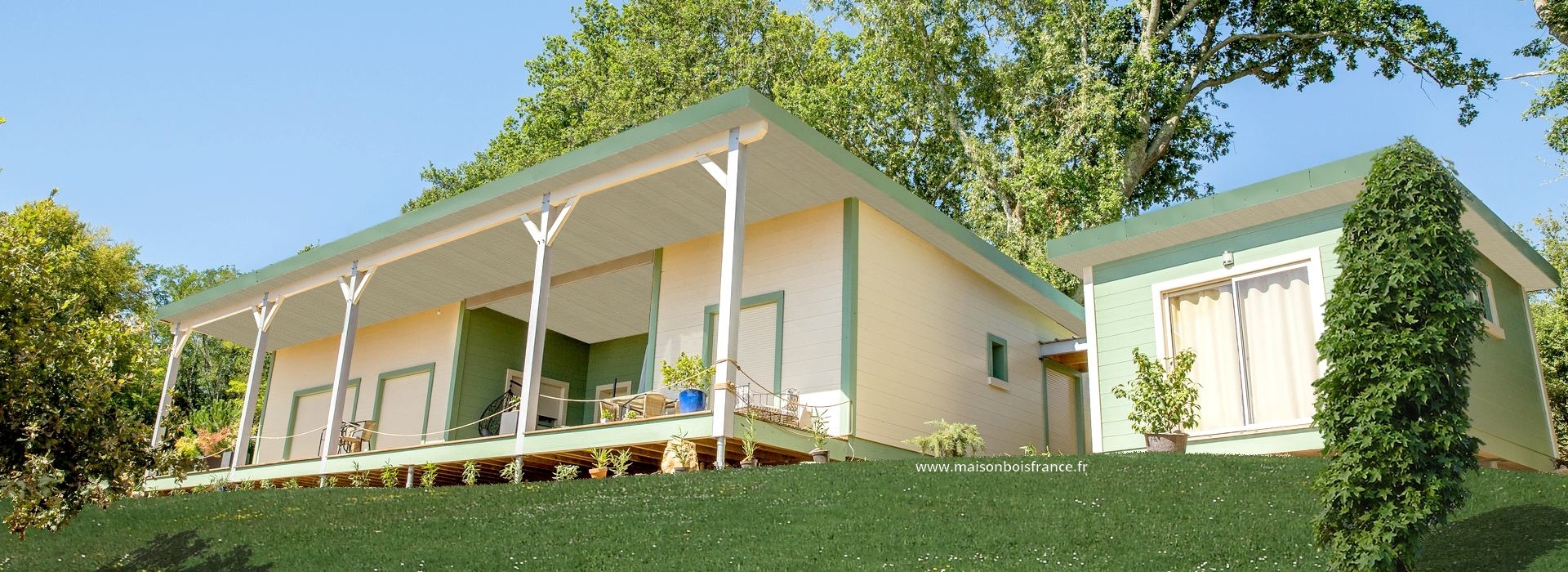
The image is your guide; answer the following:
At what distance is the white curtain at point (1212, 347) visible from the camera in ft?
36.9

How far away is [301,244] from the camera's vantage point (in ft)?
128

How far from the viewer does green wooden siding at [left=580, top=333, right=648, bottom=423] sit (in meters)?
18.5

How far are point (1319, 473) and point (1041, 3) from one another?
19.9 meters

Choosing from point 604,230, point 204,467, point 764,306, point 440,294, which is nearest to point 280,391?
point 204,467

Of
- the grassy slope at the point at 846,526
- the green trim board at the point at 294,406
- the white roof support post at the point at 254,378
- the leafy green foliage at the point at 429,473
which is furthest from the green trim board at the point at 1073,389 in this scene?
the green trim board at the point at 294,406

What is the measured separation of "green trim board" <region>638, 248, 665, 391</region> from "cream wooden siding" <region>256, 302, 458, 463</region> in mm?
4846

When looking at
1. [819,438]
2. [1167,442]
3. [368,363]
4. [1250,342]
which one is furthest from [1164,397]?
[368,363]

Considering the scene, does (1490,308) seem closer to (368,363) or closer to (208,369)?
(368,363)

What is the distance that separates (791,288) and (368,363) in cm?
992

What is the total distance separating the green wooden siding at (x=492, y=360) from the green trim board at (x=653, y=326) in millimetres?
4142

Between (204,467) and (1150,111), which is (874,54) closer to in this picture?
(1150,111)

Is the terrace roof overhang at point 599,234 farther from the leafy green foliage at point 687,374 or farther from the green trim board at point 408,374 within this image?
the leafy green foliage at point 687,374

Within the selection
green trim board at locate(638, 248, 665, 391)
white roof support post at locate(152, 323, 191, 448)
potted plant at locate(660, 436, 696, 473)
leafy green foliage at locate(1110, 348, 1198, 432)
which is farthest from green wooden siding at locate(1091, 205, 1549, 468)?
white roof support post at locate(152, 323, 191, 448)

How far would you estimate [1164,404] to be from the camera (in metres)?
10.8
